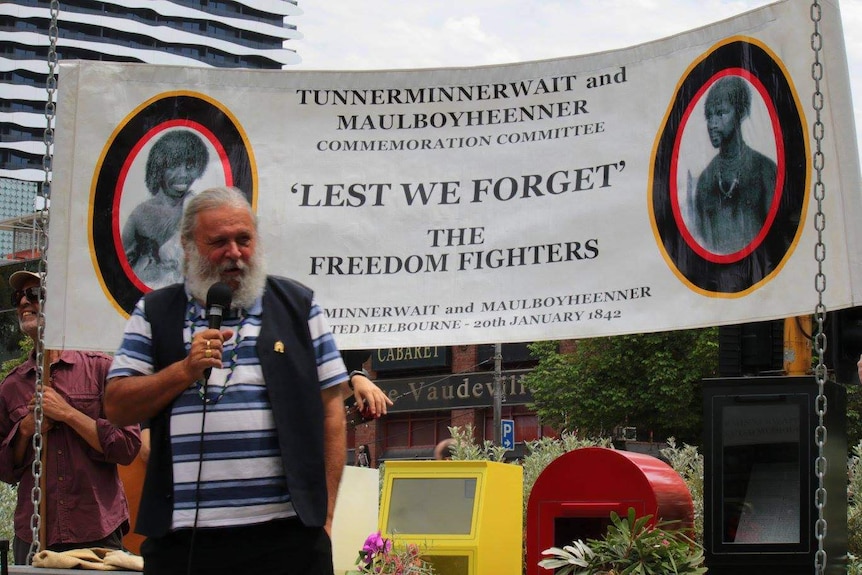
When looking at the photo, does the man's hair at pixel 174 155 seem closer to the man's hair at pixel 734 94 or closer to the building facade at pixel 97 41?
the man's hair at pixel 734 94

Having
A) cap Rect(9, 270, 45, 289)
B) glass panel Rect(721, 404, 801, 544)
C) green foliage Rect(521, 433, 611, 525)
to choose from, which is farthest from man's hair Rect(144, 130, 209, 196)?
green foliage Rect(521, 433, 611, 525)

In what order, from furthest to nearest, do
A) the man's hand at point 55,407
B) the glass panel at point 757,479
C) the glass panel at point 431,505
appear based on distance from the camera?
the glass panel at point 431,505 < the glass panel at point 757,479 < the man's hand at point 55,407

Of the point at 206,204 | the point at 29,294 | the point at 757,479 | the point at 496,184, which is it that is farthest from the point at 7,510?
the point at 206,204

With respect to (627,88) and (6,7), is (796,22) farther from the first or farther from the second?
(6,7)

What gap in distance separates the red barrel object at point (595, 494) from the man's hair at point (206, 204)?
4.02m

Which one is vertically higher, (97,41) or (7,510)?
(97,41)

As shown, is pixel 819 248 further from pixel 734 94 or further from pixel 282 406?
pixel 282 406

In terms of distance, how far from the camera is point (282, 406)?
3926 millimetres

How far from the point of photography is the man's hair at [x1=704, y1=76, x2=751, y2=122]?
6398mm

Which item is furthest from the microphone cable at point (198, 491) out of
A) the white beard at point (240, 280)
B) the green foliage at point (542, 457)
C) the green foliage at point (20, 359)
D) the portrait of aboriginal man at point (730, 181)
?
the green foliage at point (20, 359)

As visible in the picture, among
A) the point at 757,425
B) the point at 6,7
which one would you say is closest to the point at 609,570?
Result: the point at 757,425

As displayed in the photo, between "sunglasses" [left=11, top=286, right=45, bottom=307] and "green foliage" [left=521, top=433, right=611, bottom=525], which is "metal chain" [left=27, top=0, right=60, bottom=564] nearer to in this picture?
"sunglasses" [left=11, top=286, right=45, bottom=307]

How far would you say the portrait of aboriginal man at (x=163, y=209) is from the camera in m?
7.23

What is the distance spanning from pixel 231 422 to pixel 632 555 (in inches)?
119
